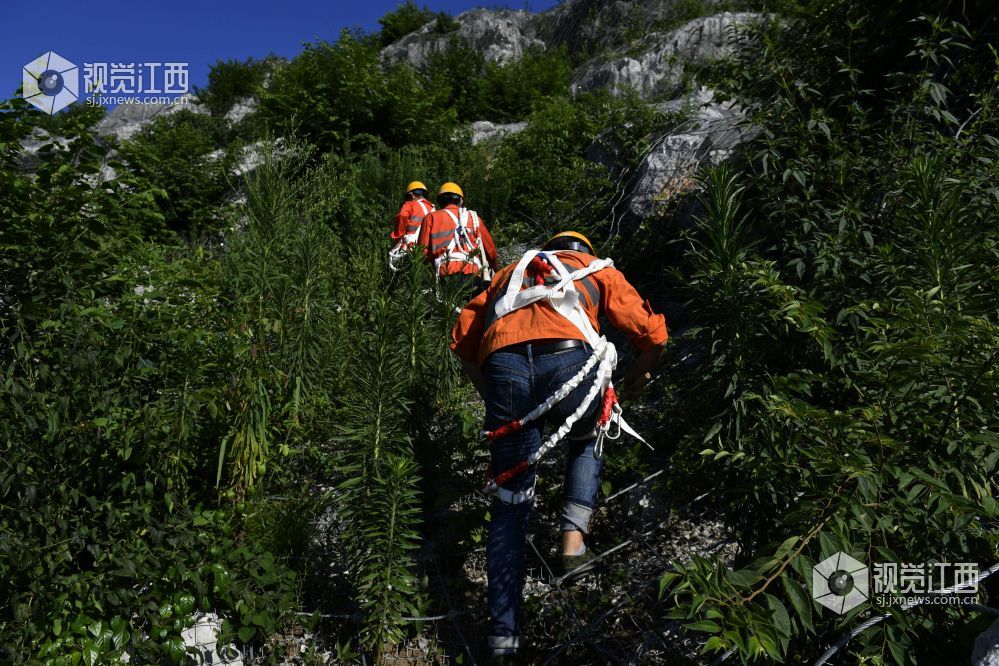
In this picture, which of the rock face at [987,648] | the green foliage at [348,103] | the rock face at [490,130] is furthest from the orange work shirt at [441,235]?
the rock face at [490,130]

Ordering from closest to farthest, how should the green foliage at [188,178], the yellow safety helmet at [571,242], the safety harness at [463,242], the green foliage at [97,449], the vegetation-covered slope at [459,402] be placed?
the vegetation-covered slope at [459,402] < the green foliage at [97,449] < the yellow safety helmet at [571,242] < the safety harness at [463,242] < the green foliage at [188,178]

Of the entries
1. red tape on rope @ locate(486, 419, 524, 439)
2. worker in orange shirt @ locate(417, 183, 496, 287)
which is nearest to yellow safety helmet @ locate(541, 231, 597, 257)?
red tape on rope @ locate(486, 419, 524, 439)

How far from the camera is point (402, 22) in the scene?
22.5 metres

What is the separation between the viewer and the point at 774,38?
4164 millimetres

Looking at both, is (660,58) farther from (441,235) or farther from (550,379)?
(550,379)

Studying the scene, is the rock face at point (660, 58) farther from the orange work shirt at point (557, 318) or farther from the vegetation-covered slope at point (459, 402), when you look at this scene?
the orange work shirt at point (557, 318)

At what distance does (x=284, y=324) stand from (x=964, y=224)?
3228 mm

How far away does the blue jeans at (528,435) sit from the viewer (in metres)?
2.71

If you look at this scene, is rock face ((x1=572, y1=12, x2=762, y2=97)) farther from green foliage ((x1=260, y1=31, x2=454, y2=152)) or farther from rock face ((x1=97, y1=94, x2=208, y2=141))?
rock face ((x1=97, y1=94, x2=208, y2=141))

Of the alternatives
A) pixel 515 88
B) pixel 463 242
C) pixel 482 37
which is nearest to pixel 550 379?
pixel 463 242

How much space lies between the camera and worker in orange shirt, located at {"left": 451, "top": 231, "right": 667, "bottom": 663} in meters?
2.75

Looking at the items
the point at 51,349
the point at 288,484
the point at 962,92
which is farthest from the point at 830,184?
the point at 51,349

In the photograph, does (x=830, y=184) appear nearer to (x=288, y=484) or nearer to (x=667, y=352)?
(x=667, y=352)

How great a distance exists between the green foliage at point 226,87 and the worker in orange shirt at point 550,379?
58.6 ft
